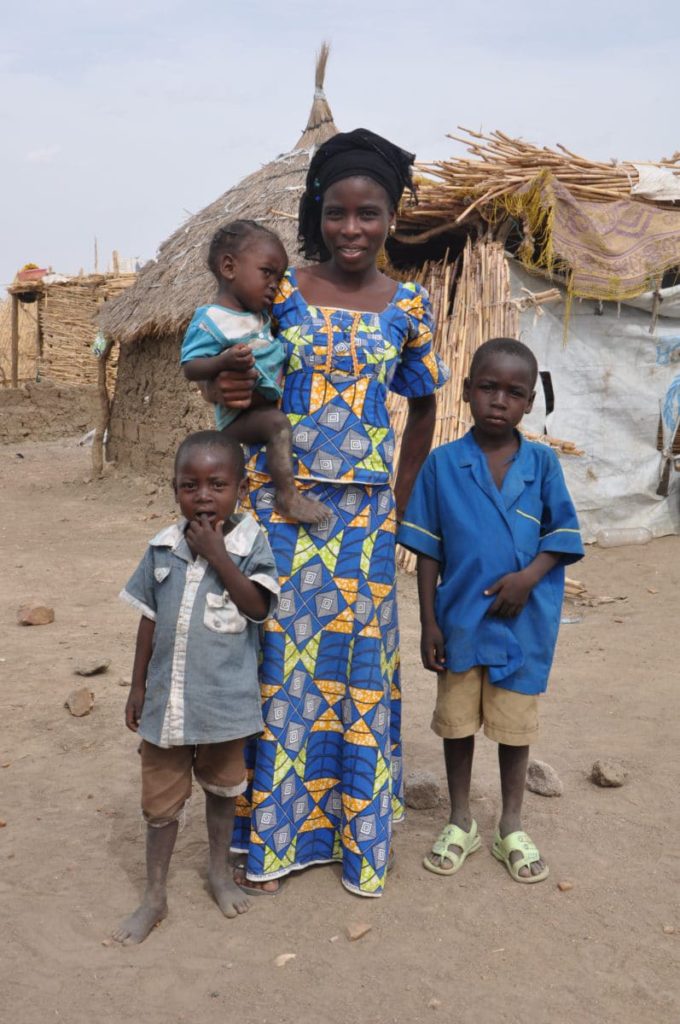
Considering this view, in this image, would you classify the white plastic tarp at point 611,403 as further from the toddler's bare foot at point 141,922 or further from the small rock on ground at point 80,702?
the toddler's bare foot at point 141,922

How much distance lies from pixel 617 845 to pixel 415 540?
3.88 ft

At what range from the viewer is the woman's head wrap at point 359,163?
2158 mm

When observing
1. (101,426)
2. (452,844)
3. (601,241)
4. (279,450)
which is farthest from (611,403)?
(101,426)

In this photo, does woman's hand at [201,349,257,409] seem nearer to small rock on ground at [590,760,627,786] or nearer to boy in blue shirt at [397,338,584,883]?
boy in blue shirt at [397,338,584,883]

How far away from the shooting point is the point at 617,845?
107 inches

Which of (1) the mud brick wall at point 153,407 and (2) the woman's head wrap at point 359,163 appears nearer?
(2) the woman's head wrap at point 359,163

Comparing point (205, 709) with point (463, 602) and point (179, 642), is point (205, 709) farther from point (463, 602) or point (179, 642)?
point (463, 602)

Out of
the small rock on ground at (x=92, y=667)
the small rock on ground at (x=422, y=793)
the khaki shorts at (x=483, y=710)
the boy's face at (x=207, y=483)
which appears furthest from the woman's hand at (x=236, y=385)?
the small rock on ground at (x=92, y=667)

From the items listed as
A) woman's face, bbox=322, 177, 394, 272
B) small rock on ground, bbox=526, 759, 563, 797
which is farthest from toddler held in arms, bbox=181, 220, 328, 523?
small rock on ground, bbox=526, 759, 563, 797

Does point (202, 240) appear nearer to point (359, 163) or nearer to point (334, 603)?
point (359, 163)

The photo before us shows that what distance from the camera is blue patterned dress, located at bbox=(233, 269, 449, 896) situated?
7.24ft

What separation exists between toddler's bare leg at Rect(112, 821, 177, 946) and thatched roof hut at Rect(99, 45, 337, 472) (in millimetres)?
6508

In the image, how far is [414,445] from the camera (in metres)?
2.49

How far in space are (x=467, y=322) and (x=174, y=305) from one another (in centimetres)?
333
